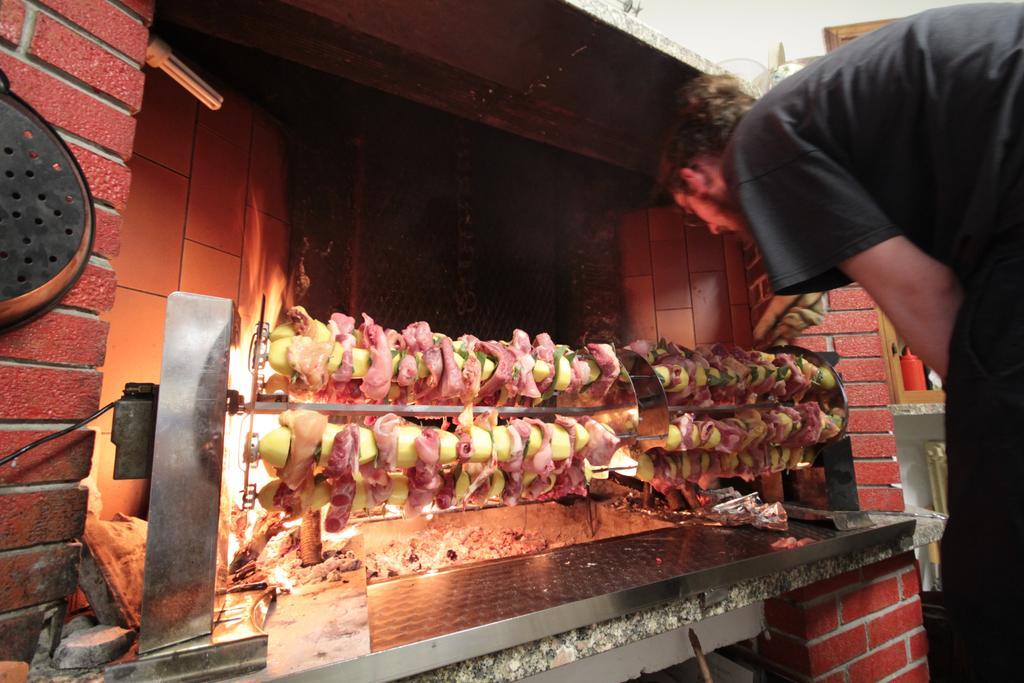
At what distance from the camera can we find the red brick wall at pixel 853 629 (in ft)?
6.05

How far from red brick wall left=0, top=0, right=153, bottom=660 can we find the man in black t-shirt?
1.57 metres

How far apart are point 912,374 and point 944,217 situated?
3.07 metres

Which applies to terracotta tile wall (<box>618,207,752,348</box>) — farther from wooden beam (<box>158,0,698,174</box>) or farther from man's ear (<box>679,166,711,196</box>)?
man's ear (<box>679,166,711,196</box>)

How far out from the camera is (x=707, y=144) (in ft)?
5.70

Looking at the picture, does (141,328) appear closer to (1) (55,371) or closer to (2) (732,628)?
(1) (55,371)

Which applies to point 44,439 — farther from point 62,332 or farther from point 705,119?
point 705,119

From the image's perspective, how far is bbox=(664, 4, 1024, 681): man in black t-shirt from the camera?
31.1 inches

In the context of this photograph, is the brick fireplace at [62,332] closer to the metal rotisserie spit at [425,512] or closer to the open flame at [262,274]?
the metal rotisserie spit at [425,512]

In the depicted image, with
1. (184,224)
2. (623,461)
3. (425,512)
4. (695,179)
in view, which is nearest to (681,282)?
(695,179)

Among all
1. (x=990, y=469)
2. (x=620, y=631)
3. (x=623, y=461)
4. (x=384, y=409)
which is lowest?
(x=620, y=631)

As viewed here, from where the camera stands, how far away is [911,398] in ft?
10.4

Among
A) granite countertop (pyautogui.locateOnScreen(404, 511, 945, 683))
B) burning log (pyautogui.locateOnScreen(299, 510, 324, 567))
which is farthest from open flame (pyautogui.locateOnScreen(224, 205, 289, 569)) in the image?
granite countertop (pyautogui.locateOnScreen(404, 511, 945, 683))

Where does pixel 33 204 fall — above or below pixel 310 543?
above

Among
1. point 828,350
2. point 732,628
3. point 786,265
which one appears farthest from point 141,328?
point 828,350
